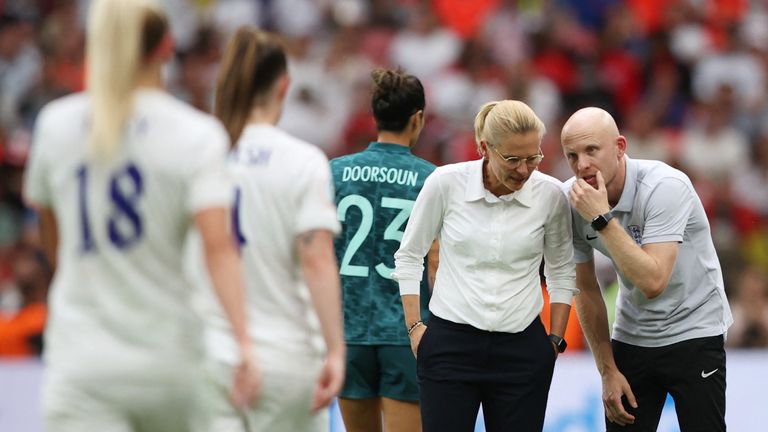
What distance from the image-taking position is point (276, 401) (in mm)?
4438

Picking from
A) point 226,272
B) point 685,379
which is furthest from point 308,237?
point 685,379

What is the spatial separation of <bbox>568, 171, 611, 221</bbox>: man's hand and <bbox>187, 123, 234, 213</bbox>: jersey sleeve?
2.22m

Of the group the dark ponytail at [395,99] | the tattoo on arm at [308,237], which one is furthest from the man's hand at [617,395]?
the tattoo on arm at [308,237]

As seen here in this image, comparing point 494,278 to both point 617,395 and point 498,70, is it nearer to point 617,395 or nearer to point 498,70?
point 617,395

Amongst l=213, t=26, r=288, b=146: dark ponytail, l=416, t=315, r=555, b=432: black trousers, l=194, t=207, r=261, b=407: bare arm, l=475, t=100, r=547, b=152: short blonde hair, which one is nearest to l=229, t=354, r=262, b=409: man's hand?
l=194, t=207, r=261, b=407: bare arm

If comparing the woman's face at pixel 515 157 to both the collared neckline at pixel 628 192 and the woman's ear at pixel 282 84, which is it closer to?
the collared neckline at pixel 628 192

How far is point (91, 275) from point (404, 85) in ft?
9.53

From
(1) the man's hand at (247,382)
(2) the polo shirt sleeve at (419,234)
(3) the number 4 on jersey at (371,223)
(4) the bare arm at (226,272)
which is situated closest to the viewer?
(4) the bare arm at (226,272)

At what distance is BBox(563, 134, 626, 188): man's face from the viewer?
5863 mm

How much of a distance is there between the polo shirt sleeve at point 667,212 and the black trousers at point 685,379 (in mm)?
560

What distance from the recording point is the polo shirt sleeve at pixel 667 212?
584cm

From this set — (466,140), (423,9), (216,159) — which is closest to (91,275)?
(216,159)

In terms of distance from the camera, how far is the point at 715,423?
6.02 meters

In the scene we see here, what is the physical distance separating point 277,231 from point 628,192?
2.13 meters
